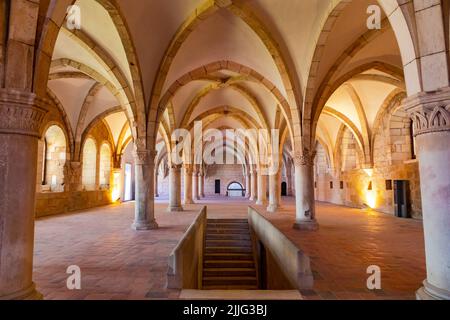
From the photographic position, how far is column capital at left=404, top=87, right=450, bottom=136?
2.54m

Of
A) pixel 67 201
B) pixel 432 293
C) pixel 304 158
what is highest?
pixel 304 158

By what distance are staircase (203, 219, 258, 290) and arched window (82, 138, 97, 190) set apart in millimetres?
9644

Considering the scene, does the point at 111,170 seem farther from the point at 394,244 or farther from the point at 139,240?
the point at 394,244

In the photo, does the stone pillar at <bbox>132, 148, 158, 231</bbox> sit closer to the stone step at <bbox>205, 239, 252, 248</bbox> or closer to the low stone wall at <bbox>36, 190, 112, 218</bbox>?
the stone step at <bbox>205, 239, 252, 248</bbox>

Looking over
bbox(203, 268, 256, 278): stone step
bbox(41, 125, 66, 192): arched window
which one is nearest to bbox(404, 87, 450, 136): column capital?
bbox(203, 268, 256, 278): stone step

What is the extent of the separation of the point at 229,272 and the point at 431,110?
21.6ft

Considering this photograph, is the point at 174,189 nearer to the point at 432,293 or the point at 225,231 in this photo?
the point at 225,231

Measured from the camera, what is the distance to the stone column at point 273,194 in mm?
12883

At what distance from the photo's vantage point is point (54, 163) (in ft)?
46.0

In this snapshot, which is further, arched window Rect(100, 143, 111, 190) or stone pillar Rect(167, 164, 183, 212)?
arched window Rect(100, 143, 111, 190)

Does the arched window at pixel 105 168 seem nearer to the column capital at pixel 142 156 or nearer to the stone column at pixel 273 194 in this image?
the stone column at pixel 273 194

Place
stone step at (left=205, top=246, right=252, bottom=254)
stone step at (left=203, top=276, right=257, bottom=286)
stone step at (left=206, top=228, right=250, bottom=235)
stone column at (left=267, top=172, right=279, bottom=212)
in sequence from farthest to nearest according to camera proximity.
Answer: stone column at (left=267, top=172, right=279, bottom=212)
stone step at (left=206, top=228, right=250, bottom=235)
stone step at (left=205, top=246, right=252, bottom=254)
stone step at (left=203, top=276, right=257, bottom=286)

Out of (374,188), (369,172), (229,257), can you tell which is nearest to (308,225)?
(229,257)
